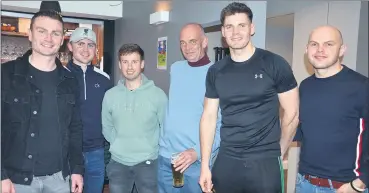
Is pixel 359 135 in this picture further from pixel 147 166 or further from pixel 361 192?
pixel 147 166

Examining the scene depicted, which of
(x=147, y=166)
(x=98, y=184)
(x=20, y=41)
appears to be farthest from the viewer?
(x=20, y=41)

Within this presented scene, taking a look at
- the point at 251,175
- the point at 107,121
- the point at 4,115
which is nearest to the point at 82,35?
the point at 107,121

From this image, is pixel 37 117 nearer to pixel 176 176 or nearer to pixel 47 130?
pixel 47 130

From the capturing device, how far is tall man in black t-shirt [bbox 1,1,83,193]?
159 cm

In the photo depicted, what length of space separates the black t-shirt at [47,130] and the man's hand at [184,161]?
23.8 inches

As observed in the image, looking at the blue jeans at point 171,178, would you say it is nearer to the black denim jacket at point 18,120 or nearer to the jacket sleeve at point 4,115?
the black denim jacket at point 18,120

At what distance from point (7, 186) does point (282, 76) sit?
1349mm

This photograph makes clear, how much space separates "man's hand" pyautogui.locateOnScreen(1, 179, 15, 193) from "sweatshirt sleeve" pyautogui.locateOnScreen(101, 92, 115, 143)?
26.2 inches

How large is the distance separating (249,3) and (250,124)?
4.07ft

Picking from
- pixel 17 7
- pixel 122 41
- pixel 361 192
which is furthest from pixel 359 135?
pixel 17 7

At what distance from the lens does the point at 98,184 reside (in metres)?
2.21

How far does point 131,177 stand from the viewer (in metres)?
2.03

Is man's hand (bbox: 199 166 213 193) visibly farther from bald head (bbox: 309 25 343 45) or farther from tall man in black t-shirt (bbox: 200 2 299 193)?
bald head (bbox: 309 25 343 45)

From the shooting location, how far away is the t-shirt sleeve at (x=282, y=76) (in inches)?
60.6
